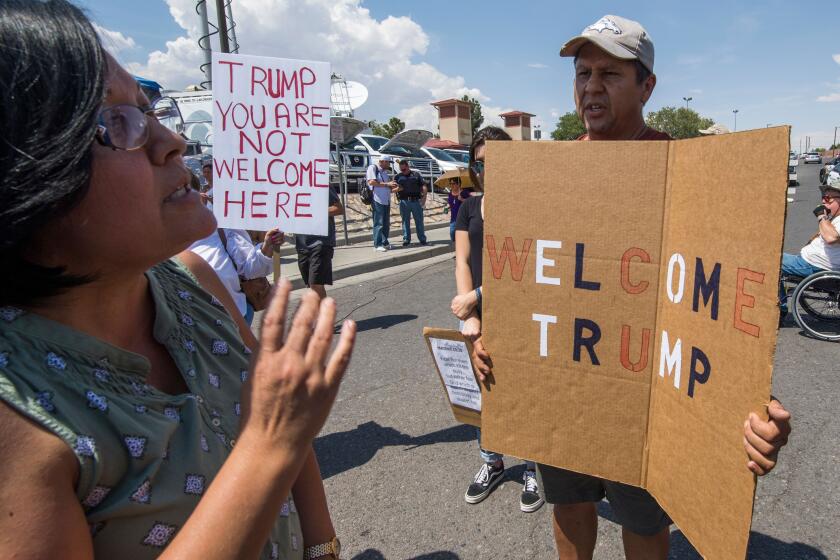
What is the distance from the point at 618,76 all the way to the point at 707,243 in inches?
29.4

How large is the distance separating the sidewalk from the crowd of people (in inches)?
260

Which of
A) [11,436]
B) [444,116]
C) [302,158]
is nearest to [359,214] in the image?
[302,158]

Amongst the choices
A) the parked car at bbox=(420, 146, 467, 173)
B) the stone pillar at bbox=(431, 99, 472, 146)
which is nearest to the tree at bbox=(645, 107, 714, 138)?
the stone pillar at bbox=(431, 99, 472, 146)

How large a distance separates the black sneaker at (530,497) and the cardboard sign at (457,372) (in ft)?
2.99

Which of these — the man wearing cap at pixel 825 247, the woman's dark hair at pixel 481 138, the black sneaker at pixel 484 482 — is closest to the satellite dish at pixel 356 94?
the man wearing cap at pixel 825 247

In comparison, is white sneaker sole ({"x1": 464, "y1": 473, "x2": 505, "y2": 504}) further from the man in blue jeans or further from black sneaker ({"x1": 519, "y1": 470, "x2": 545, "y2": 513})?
the man in blue jeans

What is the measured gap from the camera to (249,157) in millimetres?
2318

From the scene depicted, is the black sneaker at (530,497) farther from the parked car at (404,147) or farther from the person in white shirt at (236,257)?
the parked car at (404,147)

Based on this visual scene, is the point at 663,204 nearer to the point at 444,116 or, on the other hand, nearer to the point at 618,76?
the point at 618,76

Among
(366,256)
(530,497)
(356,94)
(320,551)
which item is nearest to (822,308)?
(530,497)

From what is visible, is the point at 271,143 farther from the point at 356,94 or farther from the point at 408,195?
the point at 356,94

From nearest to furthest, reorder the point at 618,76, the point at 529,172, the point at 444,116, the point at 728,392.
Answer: the point at 728,392
the point at 529,172
the point at 618,76
the point at 444,116

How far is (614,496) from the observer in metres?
1.68

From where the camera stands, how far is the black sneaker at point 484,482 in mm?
2732
